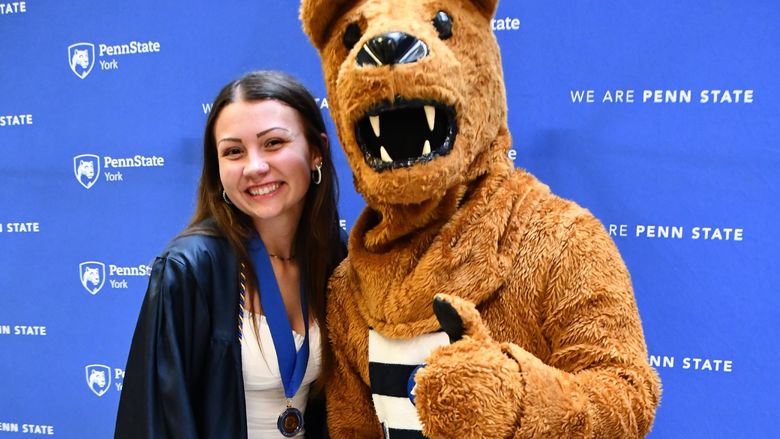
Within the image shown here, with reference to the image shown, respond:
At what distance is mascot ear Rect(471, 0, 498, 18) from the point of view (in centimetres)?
105

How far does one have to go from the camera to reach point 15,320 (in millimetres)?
2145

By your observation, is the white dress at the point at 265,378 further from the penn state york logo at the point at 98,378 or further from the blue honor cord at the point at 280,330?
the penn state york logo at the point at 98,378

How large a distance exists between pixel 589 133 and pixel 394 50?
2.69 ft

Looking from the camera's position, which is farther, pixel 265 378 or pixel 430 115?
pixel 265 378

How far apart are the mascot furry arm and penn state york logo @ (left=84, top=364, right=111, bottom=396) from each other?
1.36 metres

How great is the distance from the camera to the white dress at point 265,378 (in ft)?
4.23

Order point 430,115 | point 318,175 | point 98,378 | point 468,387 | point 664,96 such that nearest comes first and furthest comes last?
point 468,387 → point 430,115 → point 318,175 → point 664,96 → point 98,378

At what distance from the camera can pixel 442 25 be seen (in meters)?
0.99

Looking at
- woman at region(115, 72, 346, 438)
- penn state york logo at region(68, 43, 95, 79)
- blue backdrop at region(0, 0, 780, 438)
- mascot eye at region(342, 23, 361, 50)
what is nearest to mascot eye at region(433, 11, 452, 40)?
mascot eye at region(342, 23, 361, 50)

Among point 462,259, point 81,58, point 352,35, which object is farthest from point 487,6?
point 81,58

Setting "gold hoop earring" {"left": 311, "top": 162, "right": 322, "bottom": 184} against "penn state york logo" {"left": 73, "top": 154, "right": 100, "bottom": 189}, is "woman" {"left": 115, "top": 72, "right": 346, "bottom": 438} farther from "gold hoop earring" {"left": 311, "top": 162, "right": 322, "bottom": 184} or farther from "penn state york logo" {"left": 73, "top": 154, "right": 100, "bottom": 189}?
"penn state york logo" {"left": 73, "top": 154, "right": 100, "bottom": 189}

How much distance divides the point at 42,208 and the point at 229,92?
1.17 m

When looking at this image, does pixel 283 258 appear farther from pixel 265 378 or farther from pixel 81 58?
pixel 81 58

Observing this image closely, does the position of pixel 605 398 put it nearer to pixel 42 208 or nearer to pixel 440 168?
pixel 440 168
